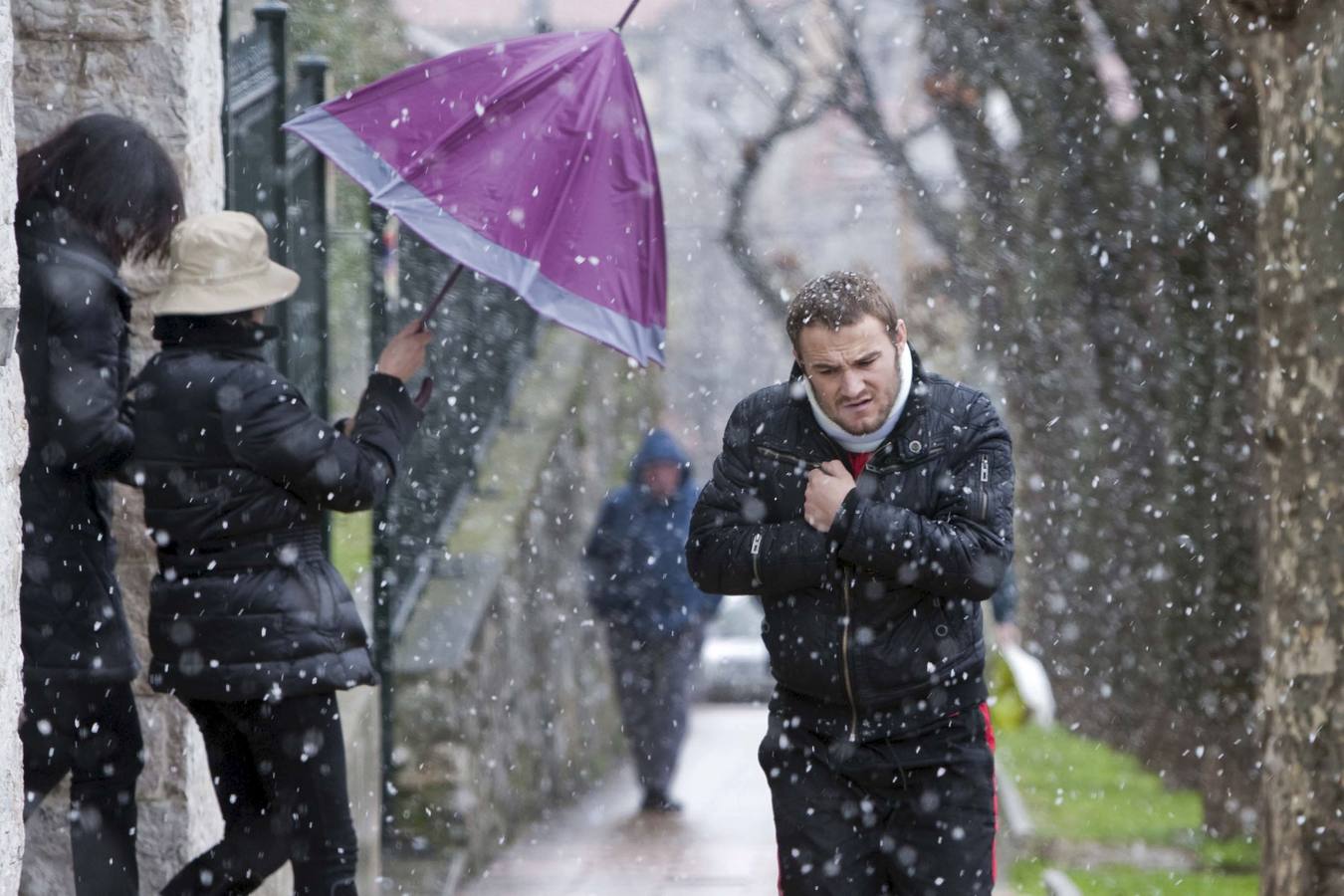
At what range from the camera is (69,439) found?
4.72m

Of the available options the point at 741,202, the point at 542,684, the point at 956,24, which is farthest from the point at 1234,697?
the point at 741,202

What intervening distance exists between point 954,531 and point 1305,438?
2.04 m

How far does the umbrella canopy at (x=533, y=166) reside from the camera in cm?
525

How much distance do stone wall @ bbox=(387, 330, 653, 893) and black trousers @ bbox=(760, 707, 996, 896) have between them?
4.23 meters

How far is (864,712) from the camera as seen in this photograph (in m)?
4.52

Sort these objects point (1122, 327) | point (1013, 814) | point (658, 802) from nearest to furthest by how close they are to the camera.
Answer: point (1013, 814)
point (658, 802)
point (1122, 327)

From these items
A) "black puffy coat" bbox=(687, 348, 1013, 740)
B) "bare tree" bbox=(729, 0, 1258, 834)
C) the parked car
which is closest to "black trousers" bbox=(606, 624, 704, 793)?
"bare tree" bbox=(729, 0, 1258, 834)

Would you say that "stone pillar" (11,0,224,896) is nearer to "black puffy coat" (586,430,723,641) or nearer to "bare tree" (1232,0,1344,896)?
"bare tree" (1232,0,1344,896)

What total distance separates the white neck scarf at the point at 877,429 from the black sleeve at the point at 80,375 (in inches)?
63.4

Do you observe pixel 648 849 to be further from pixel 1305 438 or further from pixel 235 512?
pixel 235 512

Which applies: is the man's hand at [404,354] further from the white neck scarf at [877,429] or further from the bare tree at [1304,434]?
the bare tree at [1304,434]

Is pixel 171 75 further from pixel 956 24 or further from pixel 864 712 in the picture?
pixel 956 24

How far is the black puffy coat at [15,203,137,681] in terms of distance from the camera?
4750 millimetres

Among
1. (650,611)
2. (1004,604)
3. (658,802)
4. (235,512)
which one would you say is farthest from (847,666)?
(1004,604)
